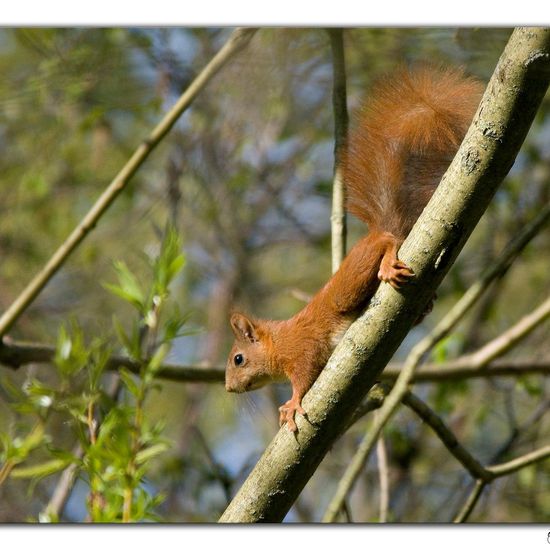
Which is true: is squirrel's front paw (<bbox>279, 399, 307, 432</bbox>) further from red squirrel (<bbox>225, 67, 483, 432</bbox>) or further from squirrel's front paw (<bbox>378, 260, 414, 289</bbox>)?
squirrel's front paw (<bbox>378, 260, 414, 289</bbox>)

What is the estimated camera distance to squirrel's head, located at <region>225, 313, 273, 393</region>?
274cm

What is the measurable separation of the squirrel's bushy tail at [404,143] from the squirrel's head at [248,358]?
1.99ft

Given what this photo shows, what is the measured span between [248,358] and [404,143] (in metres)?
0.86

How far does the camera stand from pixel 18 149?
15.9ft

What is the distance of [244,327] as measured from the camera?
281cm

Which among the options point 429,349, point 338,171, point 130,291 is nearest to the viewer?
point 130,291

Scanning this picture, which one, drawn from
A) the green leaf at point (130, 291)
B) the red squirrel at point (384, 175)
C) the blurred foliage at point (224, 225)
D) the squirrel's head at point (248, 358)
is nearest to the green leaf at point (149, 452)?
the green leaf at point (130, 291)

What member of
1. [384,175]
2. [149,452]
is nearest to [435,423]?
[384,175]

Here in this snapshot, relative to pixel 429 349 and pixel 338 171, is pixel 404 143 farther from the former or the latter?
pixel 429 349

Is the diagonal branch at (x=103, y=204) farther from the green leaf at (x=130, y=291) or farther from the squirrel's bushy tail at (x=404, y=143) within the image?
the green leaf at (x=130, y=291)

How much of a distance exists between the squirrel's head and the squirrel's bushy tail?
61 cm

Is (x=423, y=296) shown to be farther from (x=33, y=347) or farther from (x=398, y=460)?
(x=398, y=460)

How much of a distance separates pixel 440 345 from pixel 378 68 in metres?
1.57
